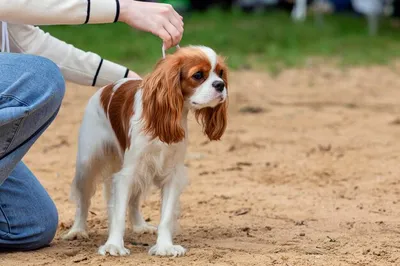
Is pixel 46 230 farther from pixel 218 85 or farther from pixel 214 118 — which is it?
pixel 218 85

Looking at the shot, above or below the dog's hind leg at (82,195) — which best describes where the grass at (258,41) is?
below

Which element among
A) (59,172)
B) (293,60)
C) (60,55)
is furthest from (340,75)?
(60,55)

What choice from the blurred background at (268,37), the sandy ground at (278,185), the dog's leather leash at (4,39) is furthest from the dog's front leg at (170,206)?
the blurred background at (268,37)

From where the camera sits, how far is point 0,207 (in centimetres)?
397

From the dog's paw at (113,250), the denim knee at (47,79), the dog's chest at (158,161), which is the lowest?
the dog's paw at (113,250)

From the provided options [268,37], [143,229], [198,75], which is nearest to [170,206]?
[143,229]

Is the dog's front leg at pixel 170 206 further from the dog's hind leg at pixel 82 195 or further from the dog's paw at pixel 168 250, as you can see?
the dog's hind leg at pixel 82 195

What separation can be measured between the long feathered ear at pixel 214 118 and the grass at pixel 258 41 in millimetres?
5632

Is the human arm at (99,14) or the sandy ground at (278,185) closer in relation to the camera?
the human arm at (99,14)

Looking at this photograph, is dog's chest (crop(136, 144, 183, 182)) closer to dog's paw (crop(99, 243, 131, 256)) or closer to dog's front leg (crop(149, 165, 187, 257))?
dog's front leg (crop(149, 165, 187, 257))

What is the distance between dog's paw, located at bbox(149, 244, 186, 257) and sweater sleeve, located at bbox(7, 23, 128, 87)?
0.89 metres

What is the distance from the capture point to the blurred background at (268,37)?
35.8ft

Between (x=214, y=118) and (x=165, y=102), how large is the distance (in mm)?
327

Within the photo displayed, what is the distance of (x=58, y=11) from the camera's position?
3.58 m
